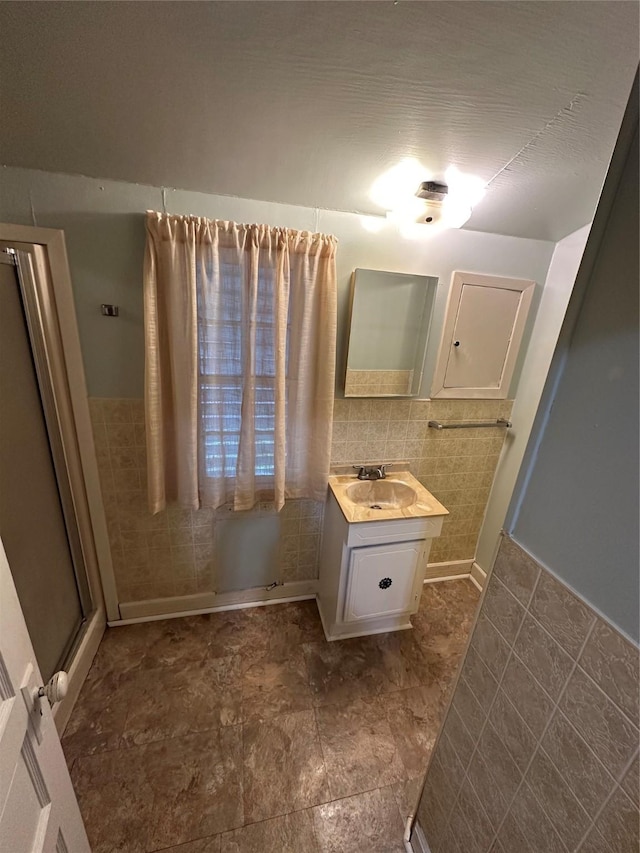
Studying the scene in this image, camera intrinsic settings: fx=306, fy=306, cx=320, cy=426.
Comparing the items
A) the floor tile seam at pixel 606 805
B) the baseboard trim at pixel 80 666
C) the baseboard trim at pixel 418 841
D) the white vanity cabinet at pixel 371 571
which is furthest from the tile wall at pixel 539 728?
the baseboard trim at pixel 80 666

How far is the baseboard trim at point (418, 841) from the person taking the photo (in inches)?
38.4

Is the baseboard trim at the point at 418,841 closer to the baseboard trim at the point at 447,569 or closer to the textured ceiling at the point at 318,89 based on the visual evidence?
the baseboard trim at the point at 447,569

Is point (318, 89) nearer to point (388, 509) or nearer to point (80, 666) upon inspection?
point (388, 509)

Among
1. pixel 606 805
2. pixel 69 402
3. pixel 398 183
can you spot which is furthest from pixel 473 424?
pixel 69 402

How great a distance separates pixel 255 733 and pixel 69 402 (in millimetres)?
1625

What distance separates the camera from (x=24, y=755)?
579 millimetres

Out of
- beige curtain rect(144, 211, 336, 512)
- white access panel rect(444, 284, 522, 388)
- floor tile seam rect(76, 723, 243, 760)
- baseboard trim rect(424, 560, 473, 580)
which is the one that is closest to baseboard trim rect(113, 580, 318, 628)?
floor tile seam rect(76, 723, 243, 760)

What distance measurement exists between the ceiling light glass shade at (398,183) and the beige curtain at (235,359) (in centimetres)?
27

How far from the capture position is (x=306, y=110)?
788mm

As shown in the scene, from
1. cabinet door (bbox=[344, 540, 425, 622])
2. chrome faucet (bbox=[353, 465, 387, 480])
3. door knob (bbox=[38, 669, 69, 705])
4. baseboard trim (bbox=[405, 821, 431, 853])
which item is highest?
chrome faucet (bbox=[353, 465, 387, 480])

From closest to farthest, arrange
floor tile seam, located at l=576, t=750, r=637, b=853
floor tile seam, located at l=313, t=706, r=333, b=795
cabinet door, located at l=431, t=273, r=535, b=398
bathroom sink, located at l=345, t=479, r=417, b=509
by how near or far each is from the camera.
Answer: floor tile seam, located at l=576, t=750, r=637, b=853
floor tile seam, located at l=313, t=706, r=333, b=795
cabinet door, located at l=431, t=273, r=535, b=398
bathroom sink, located at l=345, t=479, r=417, b=509

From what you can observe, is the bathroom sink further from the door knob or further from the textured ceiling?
the textured ceiling

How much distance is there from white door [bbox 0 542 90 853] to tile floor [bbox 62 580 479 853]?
549 millimetres

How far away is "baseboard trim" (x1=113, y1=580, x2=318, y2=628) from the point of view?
1717 mm
